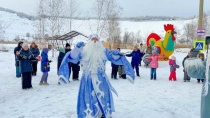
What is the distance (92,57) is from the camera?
18.4 feet

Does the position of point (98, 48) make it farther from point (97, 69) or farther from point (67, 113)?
point (67, 113)

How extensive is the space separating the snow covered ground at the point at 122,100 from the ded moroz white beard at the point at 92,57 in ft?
4.12

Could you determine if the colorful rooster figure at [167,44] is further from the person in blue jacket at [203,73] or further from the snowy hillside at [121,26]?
the snowy hillside at [121,26]

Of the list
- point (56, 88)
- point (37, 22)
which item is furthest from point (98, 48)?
point (37, 22)

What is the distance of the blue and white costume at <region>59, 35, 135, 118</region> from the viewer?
5.36 m

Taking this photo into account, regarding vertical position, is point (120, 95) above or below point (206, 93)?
below

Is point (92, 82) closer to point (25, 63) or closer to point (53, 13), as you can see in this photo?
point (25, 63)

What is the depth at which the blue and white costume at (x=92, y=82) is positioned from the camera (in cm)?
536

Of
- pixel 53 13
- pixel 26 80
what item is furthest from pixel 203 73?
pixel 53 13

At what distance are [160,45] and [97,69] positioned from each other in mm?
14223

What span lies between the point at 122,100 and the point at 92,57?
240cm

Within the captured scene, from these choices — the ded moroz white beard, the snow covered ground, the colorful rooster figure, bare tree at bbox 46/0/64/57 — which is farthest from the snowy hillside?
the ded moroz white beard

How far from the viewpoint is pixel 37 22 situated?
31.0 m

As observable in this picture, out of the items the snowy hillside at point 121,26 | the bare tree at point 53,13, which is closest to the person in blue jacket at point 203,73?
the bare tree at point 53,13
